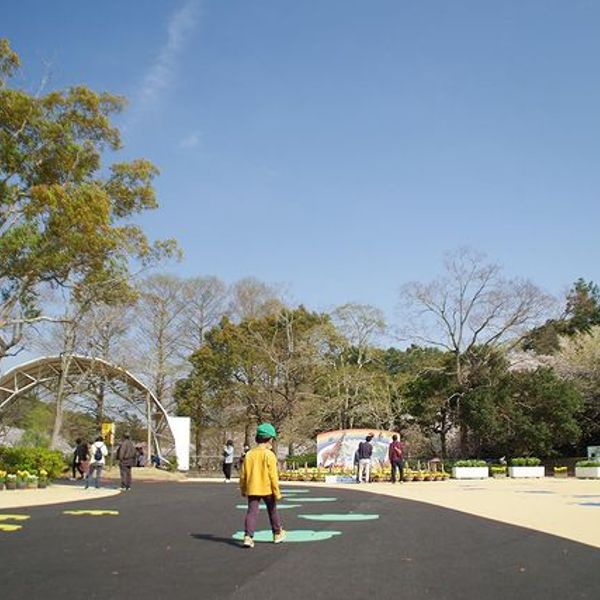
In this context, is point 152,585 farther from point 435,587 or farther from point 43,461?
point 43,461

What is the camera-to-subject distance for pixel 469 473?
99.2ft

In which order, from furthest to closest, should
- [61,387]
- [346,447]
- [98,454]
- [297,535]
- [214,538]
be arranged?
[61,387], [346,447], [98,454], [297,535], [214,538]

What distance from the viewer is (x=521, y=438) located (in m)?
35.7

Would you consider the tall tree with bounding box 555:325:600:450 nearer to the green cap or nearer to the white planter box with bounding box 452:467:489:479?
the white planter box with bounding box 452:467:489:479

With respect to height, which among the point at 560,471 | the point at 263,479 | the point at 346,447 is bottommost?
the point at 560,471

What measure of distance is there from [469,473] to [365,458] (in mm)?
8651

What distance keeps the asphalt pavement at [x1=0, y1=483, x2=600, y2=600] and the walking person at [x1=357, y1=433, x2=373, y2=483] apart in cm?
1249

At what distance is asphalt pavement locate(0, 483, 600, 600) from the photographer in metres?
5.04

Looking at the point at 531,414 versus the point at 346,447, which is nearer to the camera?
the point at 346,447

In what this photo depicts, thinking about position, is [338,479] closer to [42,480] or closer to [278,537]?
[42,480]

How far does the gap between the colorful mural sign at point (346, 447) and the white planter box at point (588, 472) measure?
7.74 m

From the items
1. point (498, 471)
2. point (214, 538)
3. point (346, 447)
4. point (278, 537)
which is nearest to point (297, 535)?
point (278, 537)

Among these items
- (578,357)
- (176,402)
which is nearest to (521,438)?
(578,357)

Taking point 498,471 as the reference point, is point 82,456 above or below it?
above
